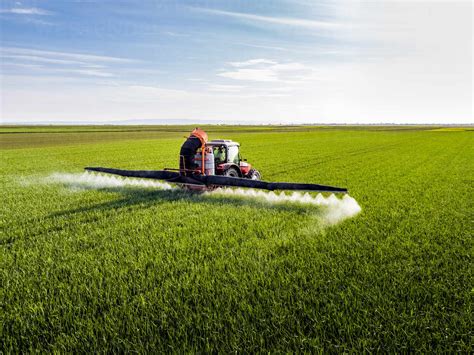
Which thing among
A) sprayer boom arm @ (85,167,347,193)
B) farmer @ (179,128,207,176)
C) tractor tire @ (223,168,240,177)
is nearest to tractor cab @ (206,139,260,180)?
tractor tire @ (223,168,240,177)

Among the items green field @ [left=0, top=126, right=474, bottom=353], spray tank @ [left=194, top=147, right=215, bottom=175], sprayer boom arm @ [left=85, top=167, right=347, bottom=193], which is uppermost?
spray tank @ [left=194, top=147, right=215, bottom=175]

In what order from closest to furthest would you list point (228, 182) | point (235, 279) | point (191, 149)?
point (235, 279) < point (228, 182) < point (191, 149)

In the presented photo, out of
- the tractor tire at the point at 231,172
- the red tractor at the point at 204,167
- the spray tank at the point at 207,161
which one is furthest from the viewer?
the tractor tire at the point at 231,172

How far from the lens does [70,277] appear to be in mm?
5344

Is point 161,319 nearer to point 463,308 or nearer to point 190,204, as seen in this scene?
point 463,308

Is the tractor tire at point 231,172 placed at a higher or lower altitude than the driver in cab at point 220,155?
lower

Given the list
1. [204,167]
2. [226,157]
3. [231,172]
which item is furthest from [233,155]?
[204,167]

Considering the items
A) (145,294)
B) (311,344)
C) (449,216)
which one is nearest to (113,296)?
(145,294)

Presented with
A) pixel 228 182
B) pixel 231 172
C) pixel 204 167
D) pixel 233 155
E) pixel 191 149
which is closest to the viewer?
pixel 228 182

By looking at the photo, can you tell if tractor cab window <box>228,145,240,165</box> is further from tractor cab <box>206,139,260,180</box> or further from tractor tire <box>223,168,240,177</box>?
tractor tire <box>223,168,240,177</box>

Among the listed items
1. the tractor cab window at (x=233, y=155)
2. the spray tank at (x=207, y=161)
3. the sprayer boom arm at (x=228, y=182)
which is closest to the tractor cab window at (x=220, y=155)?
the tractor cab window at (x=233, y=155)

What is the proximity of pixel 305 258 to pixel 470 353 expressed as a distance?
8.95 feet

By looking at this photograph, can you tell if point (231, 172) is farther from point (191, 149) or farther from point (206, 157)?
point (191, 149)

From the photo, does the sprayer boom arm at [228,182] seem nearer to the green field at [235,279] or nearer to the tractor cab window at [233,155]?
the green field at [235,279]
